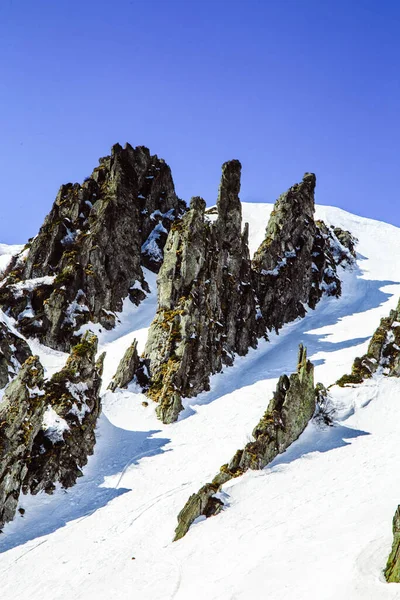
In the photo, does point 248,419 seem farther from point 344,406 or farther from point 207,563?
point 207,563

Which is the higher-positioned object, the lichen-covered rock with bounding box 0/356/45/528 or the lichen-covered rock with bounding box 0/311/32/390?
the lichen-covered rock with bounding box 0/311/32/390

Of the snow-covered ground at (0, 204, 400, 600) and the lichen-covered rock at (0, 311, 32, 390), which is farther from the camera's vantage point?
the lichen-covered rock at (0, 311, 32, 390)

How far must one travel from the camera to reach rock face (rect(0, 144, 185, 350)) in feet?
219

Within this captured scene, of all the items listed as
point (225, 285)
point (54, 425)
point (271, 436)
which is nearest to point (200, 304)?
point (225, 285)

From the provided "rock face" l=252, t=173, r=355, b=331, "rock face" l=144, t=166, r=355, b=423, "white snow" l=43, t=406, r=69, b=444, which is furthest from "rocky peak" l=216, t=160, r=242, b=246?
"white snow" l=43, t=406, r=69, b=444

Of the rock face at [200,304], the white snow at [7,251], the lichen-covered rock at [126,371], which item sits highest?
the white snow at [7,251]

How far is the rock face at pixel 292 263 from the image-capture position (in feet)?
244

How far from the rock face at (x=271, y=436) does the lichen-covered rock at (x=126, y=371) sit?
1662 cm

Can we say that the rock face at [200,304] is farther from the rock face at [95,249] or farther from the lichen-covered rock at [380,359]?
the lichen-covered rock at [380,359]

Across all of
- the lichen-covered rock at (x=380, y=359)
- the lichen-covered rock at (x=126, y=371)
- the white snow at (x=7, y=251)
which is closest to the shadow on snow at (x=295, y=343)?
the lichen-covered rock at (x=126, y=371)

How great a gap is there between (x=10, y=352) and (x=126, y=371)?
1196 cm

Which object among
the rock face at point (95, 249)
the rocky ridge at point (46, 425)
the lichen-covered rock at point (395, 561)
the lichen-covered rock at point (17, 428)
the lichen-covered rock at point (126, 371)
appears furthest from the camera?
the rock face at point (95, 249)

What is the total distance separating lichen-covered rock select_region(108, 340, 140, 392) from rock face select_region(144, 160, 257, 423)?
1579 millimetres

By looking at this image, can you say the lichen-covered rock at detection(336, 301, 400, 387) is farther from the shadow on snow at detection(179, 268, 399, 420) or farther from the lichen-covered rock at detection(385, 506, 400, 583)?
the lichen-covered rock at detection(385, 506, 400, 583)
